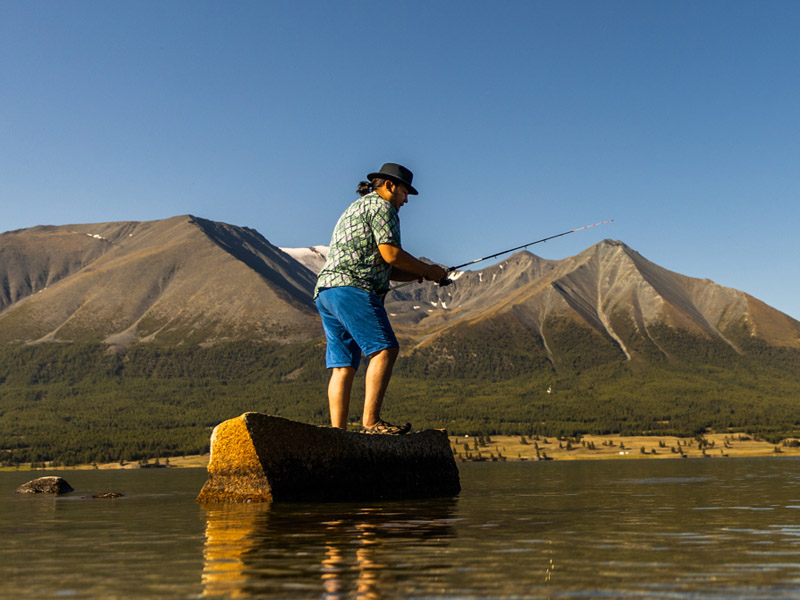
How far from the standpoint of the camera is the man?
14.9 metres

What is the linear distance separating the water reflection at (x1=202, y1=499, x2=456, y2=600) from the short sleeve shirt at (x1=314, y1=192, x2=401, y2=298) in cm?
420

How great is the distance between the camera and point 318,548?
773 centimetres

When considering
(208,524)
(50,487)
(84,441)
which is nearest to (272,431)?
(208,524)

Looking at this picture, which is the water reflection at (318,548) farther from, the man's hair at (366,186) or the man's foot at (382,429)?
the man's hair at (366,186)

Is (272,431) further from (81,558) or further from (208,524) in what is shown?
(81,558)

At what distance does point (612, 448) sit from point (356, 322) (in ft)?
576

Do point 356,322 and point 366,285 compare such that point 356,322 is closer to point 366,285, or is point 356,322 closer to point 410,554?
point 366,285

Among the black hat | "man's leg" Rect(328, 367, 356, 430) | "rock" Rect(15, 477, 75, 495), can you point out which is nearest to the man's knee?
"man's leg" Rect(328, 367, 356, 430)

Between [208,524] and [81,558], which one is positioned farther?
[208,524]

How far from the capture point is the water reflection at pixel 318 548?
5.85 meters

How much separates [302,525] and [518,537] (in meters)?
2.62

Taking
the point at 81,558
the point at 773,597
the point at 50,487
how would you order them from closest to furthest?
the point at 773,597
the point at 81,558
the point at 50,487

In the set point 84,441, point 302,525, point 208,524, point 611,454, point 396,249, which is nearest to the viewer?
point 302,525

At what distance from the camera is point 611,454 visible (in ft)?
543
